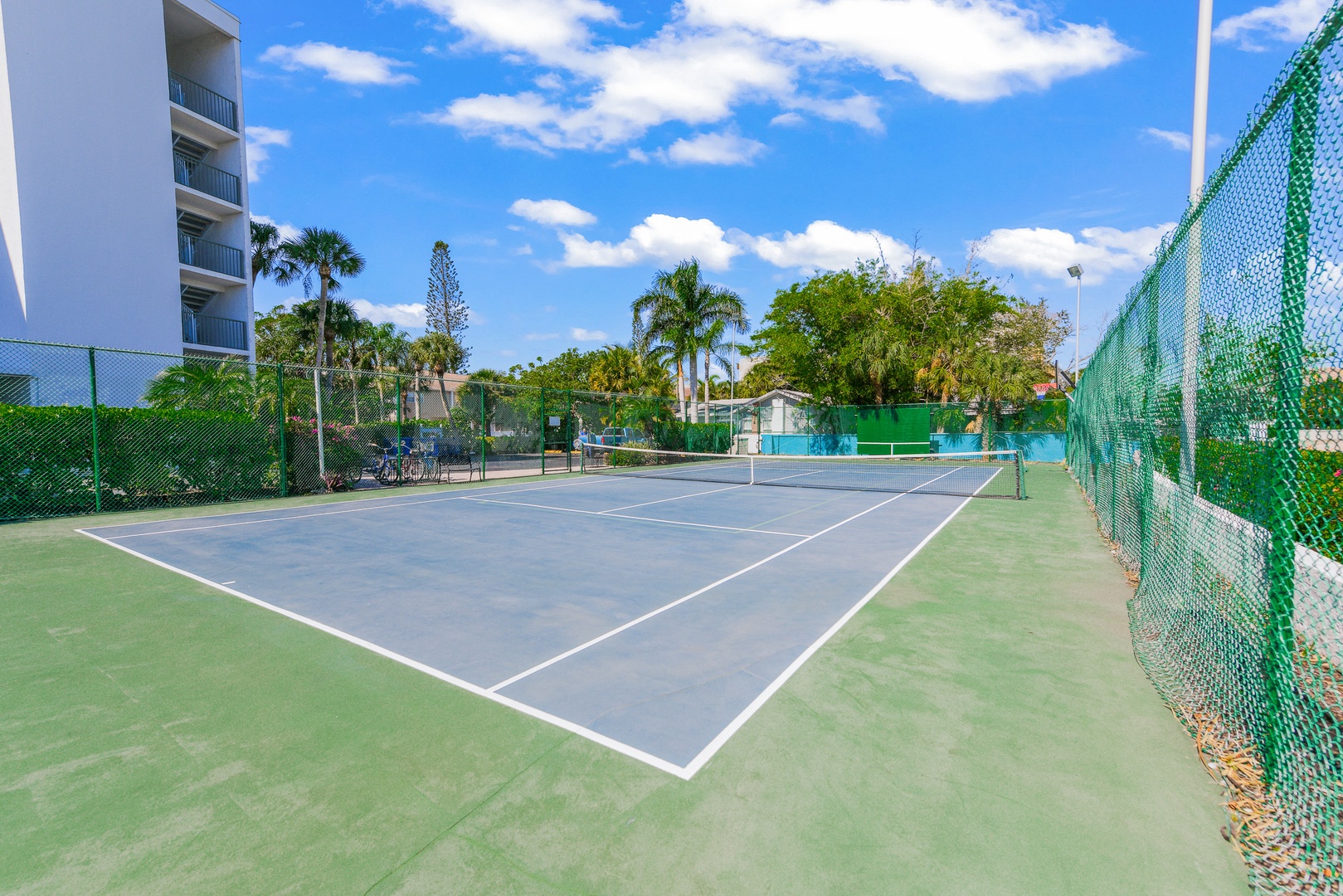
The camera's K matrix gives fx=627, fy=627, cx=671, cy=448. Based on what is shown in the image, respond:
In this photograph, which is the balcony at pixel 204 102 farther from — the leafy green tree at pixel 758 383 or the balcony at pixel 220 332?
the leafy green tree at pixel 758 383

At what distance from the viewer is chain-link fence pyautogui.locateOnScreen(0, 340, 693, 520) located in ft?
36.1

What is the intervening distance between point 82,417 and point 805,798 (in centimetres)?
1419

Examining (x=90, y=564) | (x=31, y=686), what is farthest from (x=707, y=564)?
(x=90, y=564)

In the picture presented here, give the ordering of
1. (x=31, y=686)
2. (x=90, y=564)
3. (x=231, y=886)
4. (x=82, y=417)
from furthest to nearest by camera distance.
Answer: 1. (x=82, y=417)
2. (x=90, y=564)
3. (x=31, y=686)
4. (x=231, y=886)

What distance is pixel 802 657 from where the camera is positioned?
4.53 m

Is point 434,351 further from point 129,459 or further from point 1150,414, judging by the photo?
point 1150,414

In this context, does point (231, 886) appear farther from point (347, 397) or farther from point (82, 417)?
point (347, 397)

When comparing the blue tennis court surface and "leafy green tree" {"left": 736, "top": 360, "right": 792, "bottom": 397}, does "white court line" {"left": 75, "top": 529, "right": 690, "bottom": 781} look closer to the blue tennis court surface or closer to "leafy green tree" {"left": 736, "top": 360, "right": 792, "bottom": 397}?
the blue tennis court surface

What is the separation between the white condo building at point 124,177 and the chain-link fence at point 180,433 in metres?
5.08

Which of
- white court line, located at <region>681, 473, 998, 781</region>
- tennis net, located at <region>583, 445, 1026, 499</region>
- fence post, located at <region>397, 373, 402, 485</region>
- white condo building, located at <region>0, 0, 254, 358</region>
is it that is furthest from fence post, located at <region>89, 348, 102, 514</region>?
white court line, located at <region>681, 473, 998, 781</region>

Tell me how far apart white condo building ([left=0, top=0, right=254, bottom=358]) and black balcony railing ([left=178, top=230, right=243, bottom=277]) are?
0.15ft

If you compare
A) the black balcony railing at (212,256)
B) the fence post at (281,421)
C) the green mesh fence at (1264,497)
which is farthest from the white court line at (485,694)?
the black balcony railing at (212,256)

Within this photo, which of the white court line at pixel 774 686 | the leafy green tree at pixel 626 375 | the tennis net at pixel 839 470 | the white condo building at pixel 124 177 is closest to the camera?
the white court line at pixel 774 686

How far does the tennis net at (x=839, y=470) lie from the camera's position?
56.1 feet
